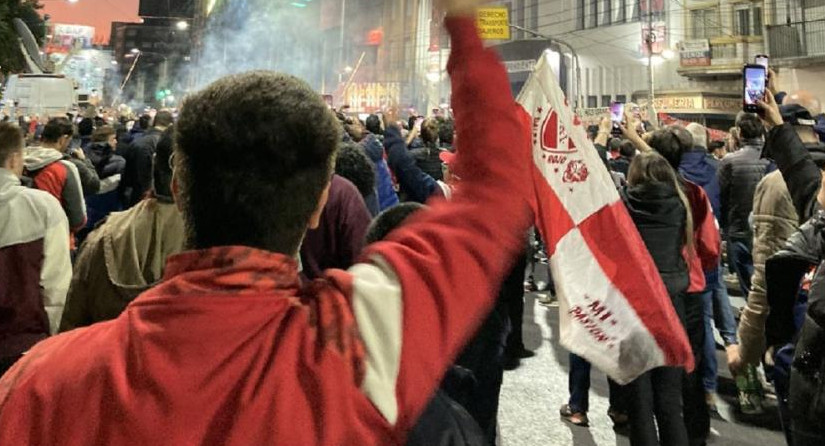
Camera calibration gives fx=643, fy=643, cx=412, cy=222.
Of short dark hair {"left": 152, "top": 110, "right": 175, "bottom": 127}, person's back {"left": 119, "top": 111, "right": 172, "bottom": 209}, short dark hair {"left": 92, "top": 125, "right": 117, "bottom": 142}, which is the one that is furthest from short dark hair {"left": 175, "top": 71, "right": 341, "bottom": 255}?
short dark hair {"left": 92, "top": 125, "right": 117, "bottom": 142}

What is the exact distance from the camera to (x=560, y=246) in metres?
3.25

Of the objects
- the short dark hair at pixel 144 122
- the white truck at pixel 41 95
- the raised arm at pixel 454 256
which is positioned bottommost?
the raised arm at pixel 454 256

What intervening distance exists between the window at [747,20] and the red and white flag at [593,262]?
103 ft

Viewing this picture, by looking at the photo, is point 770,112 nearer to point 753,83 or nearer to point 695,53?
point 753,83

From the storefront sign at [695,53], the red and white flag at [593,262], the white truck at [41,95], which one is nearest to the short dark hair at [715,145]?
the red and white flag at [593,262]

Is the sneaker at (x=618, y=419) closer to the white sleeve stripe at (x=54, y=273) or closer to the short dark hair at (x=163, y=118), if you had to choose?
the white sleeve stripe at (x=54, y=273)

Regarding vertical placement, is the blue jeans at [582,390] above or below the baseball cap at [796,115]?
below

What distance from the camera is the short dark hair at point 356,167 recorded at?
4363mm

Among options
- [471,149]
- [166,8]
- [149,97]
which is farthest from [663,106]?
[166,8]

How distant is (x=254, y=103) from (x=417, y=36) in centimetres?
6294

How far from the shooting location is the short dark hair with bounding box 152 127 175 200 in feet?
→ 8.50

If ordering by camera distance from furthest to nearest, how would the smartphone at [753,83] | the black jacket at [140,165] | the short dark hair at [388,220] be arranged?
1. the black jacket at [140,165]
2. the smartphone at [753,83]
3. the short dark hair at [388,220]

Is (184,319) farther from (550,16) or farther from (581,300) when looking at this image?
(550,16)

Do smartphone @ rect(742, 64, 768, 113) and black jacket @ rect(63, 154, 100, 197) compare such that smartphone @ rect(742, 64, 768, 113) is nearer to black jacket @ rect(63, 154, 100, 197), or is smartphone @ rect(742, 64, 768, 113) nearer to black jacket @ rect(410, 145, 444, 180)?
black jacket @ rect(410, 145, 444, 180)
